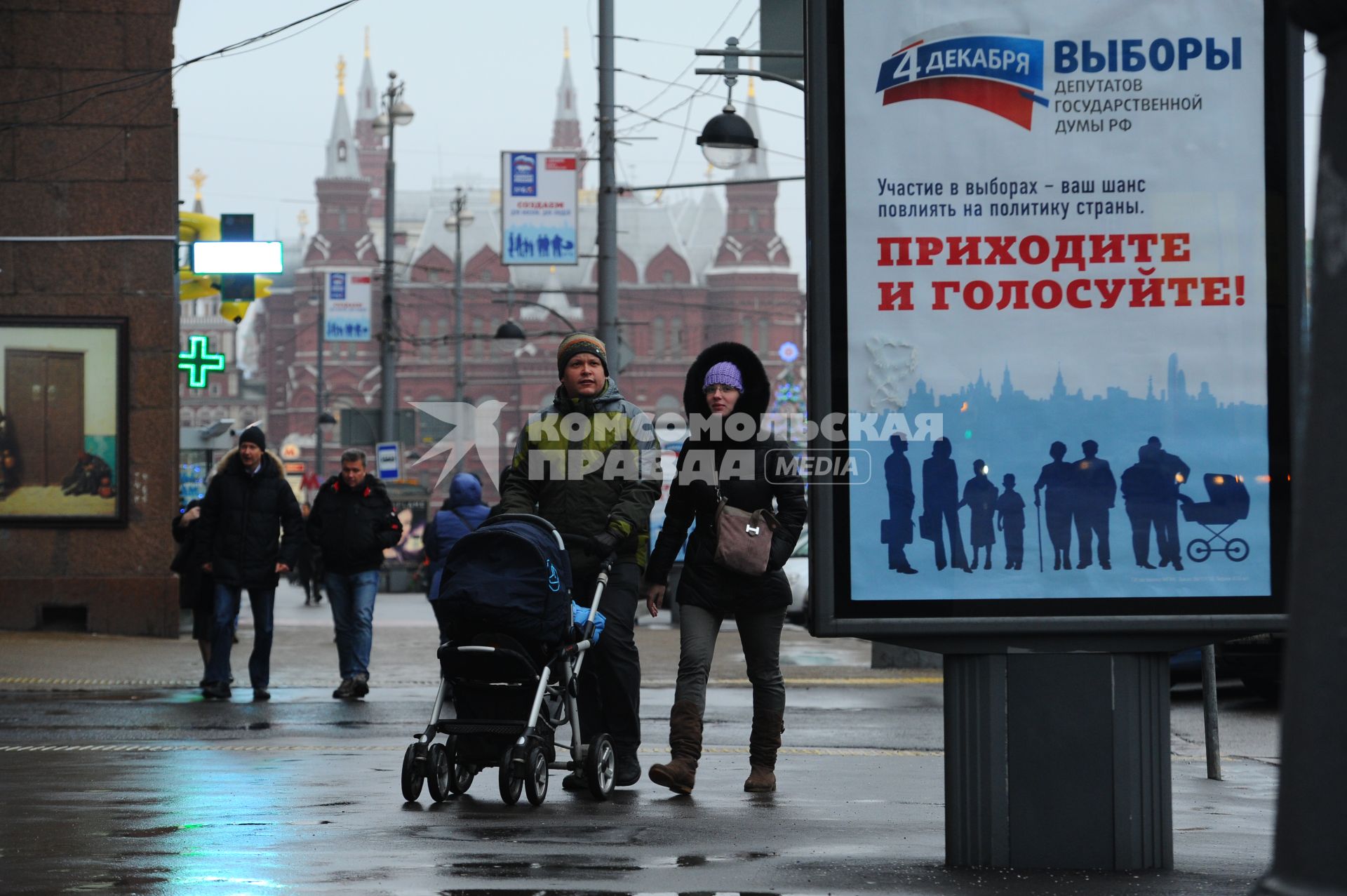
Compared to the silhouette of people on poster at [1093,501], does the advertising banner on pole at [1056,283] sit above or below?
above

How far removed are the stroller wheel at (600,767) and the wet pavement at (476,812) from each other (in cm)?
8

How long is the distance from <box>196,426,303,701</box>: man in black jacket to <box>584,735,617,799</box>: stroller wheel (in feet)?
18.1

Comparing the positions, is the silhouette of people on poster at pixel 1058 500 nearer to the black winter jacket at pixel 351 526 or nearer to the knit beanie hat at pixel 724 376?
the knit beanie hat at pixel 724 376

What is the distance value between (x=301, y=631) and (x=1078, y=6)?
1739 centimetres

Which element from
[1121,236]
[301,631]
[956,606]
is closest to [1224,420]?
[1121,236]

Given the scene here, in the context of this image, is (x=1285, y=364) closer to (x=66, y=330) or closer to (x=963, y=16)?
(x=963, y=16)

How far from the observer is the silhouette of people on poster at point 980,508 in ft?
17.8

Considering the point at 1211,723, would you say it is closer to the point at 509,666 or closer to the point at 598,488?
the point at 598,488

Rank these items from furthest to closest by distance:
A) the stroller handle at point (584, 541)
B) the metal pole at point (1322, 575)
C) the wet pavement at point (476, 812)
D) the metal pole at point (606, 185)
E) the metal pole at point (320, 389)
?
the metal pole at point (320, 389)
the metal pole at point (606, 185)
the stroller handle at point (584, 541)
the wet pavement at point (476, 812)
the metal pole at point (1322, 575)

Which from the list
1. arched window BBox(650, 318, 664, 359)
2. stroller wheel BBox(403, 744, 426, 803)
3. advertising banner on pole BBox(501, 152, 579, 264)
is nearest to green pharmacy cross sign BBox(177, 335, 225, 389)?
advertising banner on pole BBox(501, 152, 579, 264)

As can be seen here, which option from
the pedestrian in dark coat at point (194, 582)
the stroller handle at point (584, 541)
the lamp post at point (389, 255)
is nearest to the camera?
the stroller handle at point (584, 541)

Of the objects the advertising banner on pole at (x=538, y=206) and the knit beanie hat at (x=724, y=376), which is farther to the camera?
the advertising banner on pole at (x=538, y=206)

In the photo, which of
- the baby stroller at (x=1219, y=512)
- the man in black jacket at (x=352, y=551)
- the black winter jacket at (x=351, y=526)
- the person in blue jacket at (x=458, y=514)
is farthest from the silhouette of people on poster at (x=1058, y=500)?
the black winter jacket at (x=351, y=526)

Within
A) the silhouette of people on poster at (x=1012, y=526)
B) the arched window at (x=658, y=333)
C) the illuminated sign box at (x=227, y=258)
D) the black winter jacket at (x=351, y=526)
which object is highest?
the arched window at (x=658, y=333)
